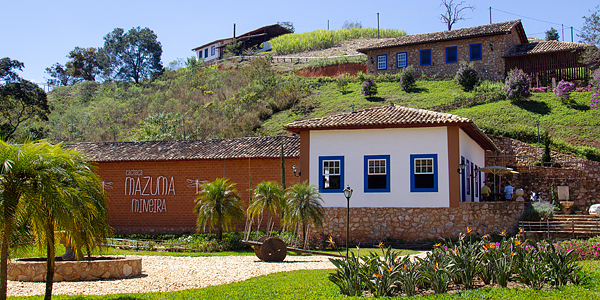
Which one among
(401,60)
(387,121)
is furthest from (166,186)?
(401,60)

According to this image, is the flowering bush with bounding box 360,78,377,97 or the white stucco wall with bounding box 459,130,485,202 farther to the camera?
the flowering bush with bounding box 360,78,377,97

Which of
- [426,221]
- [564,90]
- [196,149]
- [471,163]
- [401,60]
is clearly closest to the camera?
[426,221]

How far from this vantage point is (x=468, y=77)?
3872 cm

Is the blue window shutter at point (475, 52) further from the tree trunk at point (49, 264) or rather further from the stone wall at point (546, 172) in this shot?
the tree trunk at point (49, 264)

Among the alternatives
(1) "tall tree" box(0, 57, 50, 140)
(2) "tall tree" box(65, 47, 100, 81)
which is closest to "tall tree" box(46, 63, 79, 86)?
(2) "tall tree" box(65, 47, 100, 81)

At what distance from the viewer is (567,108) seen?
32000 millimetres

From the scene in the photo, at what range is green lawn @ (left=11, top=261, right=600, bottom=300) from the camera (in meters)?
8.05

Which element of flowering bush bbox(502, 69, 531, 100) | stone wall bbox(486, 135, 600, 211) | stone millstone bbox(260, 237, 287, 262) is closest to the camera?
stone millstone bbox(260, 237, 287, 262)

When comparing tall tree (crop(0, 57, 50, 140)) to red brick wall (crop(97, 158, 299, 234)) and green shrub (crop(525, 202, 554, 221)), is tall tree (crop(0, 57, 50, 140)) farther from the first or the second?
green shrub (crop(525, 202, 554, 221))

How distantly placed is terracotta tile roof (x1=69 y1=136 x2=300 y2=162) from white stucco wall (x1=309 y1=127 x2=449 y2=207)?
239 centimetres

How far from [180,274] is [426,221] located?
9864 millimetres

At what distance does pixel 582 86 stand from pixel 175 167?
29.2m

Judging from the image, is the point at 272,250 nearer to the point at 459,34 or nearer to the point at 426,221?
the point at 426,221

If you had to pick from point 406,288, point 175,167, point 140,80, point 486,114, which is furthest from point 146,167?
point 140,80
